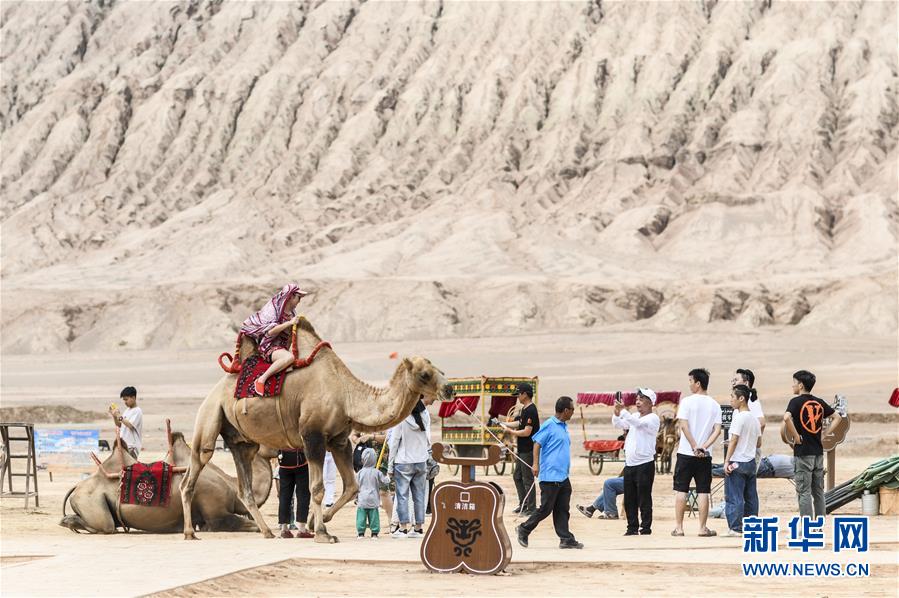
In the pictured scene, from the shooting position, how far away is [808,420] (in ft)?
44.1

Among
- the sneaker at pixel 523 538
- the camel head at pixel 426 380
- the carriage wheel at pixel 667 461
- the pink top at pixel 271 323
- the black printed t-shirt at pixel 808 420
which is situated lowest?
the carriage wheel at pixel 667 461

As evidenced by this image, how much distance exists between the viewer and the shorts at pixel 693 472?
1391 cm

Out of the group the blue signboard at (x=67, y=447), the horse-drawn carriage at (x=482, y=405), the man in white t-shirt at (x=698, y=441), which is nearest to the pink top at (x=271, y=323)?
the man in white t-shirt at (x=698, y=441)

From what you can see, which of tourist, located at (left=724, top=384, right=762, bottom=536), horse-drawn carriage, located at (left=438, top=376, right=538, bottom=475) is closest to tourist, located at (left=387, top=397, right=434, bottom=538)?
tourist, located at (left=724, top=384, right=762, bottom=536)

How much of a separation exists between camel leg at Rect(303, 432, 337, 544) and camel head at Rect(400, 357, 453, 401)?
1116 mm

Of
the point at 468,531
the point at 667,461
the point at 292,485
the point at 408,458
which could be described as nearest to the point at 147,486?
the point at 292,485

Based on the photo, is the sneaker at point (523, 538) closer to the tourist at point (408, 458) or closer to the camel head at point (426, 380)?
the camel head at point (426, 380)

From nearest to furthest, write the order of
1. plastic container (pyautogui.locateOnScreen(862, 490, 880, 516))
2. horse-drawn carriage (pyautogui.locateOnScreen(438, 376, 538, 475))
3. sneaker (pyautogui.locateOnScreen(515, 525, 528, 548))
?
sneaker (pyautogui.locateOnScreen(515, 525, 528, 548)), plastic container (pyautogui.locateOnScreen(862, 490, 880, 516)), horse-drawn carriage (pyautogui.locateOnScreen(438, 376, 538, 475))

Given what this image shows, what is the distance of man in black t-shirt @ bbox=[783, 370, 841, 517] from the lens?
1341cm

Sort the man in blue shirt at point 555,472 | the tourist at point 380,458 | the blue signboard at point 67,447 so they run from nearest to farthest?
the man in blue shirt at point 555,472
the tourist at point 380,458
the blue signboard at point 67,447

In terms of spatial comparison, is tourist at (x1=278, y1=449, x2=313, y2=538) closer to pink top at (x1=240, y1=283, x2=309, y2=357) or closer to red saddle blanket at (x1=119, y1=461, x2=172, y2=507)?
red saddle blanket at (x1=119, y1=461, x2=172, y2=507)

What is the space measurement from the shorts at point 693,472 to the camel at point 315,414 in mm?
2599

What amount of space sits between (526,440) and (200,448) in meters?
3.65

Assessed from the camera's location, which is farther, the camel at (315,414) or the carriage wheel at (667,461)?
the carriage wheel at (667,461)
